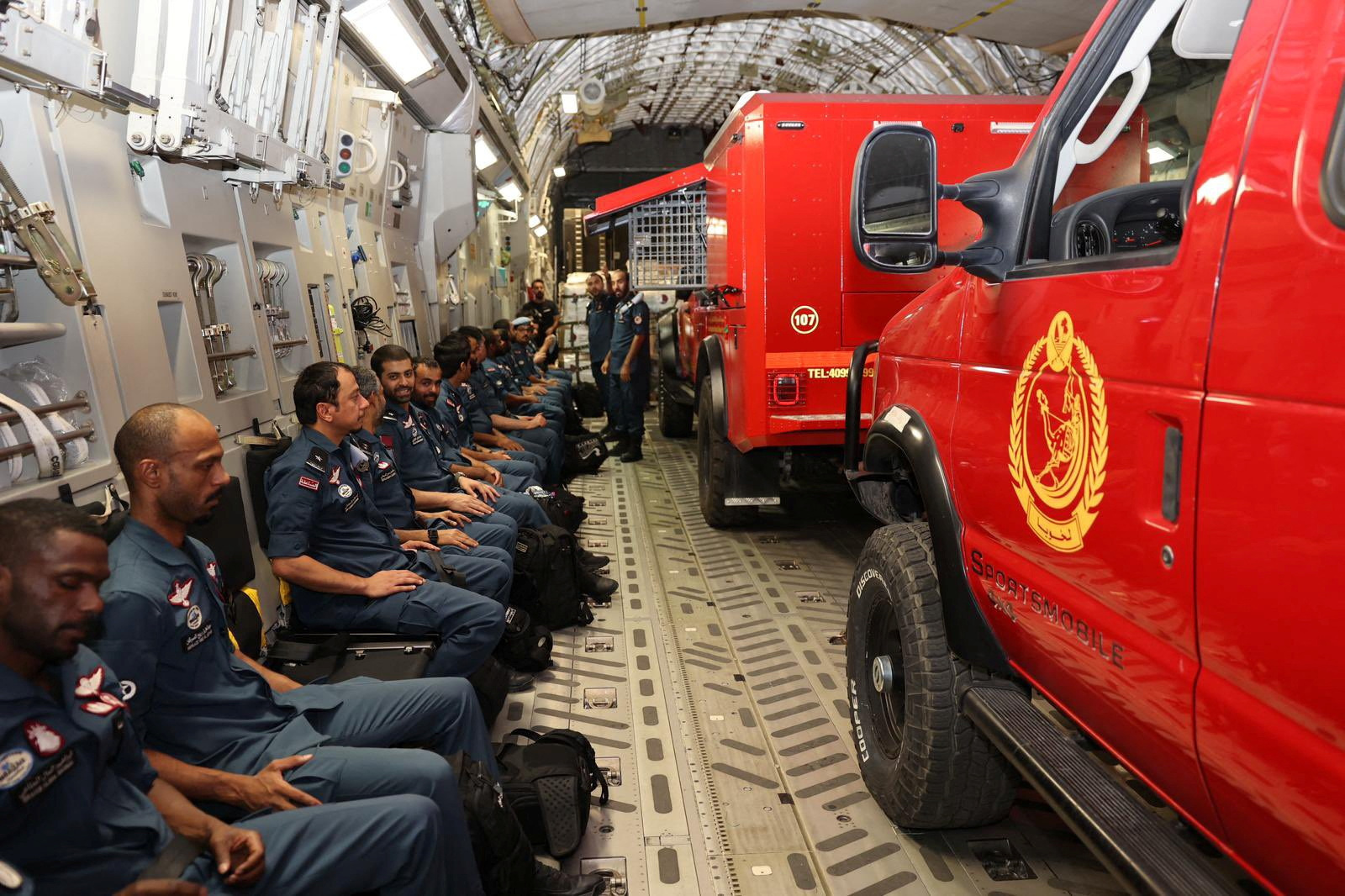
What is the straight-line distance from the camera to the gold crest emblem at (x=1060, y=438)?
1.78 meters

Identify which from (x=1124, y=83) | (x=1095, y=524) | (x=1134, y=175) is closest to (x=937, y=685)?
(x=1095, y=524)

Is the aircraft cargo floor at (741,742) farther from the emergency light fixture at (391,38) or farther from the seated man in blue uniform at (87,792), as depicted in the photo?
the emergency light fixture at (391,38)

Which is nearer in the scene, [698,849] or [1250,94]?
[1250,94]

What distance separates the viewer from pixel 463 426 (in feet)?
21.7

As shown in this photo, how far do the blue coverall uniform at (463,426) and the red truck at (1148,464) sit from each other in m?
3.93

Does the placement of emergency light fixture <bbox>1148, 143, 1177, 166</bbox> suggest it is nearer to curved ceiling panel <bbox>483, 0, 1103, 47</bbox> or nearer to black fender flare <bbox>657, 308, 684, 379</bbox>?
curved ceiling panel <bbox>483, 0, 1103, 47</bbox>

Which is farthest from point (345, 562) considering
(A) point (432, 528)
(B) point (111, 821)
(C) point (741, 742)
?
(B) point (111, 821)

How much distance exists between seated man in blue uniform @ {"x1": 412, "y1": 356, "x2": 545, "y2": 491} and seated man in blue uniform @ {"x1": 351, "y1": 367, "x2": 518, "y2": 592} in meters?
0.86

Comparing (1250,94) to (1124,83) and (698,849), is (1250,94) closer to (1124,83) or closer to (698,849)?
(1124,83)

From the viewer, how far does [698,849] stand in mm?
2953

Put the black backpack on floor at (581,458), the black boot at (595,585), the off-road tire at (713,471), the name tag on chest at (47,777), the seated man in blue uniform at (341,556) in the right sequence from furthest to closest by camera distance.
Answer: the black backpack on floor at (581,458)
the off-road tire at (713,471)
the black boot at (595,585)
the seated man in blue uniform at (341,556)
the name tag on chest at (47,777)

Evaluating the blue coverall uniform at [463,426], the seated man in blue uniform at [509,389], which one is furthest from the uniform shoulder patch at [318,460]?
the seated man in blue uniform at [509,389]

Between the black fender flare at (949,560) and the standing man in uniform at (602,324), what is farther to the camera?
the standing man in uniform at (602,324)

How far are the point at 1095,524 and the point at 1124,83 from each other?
1.07 metres
